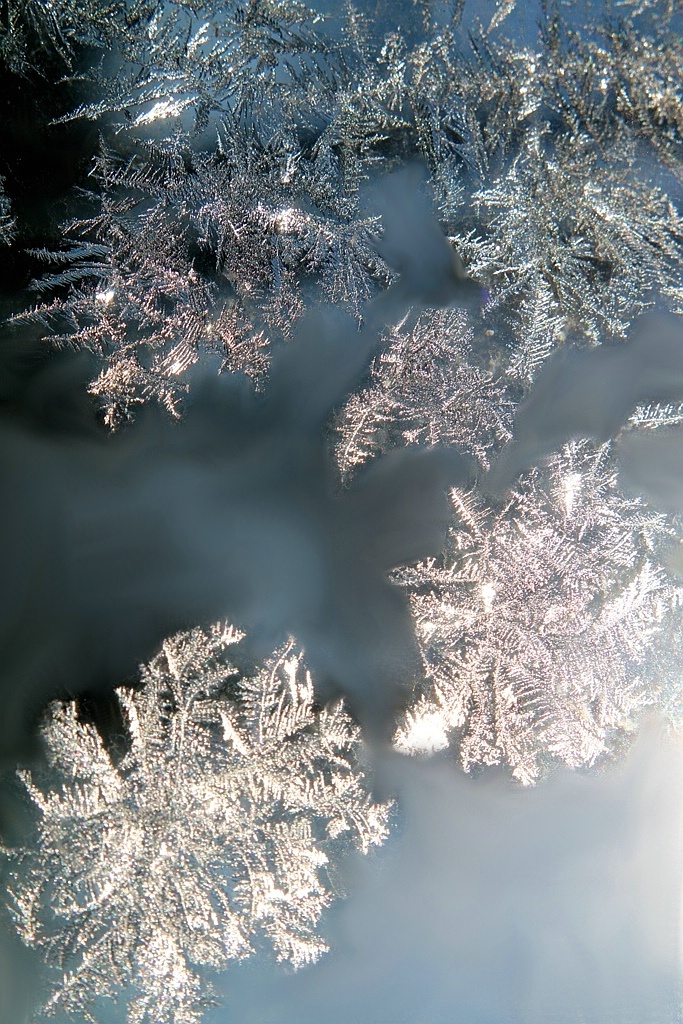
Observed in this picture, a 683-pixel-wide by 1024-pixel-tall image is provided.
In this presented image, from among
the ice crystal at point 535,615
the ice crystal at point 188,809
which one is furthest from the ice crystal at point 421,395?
the ice crystal at point 188,809

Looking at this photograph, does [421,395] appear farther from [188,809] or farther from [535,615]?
[188,809]

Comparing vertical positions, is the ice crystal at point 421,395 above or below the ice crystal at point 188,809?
above

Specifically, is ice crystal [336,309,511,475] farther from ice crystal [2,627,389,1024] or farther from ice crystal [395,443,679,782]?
ice crystal [2,627,389,1024]

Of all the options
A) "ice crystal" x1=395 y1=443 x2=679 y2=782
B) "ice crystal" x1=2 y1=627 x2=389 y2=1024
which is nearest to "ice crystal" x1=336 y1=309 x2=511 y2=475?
"ice crystal" x1=395 y1=443 x2=679 y2=782

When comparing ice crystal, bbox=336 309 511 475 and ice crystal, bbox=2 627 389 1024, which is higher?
ice crystal, bbox=336 309 511 475

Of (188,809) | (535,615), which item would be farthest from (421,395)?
(188,809)

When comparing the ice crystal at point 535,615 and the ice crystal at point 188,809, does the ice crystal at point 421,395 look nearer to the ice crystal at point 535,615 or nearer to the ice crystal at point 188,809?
the ice crystal at point 535,615

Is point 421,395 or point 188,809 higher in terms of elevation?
point 421,395

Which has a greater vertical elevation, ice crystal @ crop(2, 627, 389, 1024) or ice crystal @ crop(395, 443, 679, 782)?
ice crystal @ crop(395, 443, 679, 782)
